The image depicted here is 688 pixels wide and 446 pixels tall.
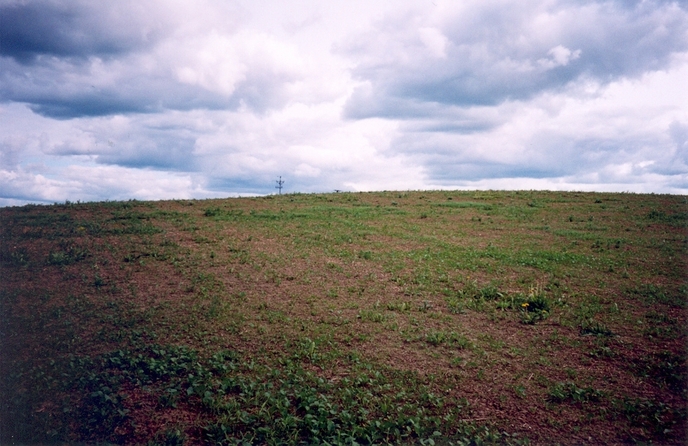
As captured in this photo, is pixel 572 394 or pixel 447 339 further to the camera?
pixel 447 339

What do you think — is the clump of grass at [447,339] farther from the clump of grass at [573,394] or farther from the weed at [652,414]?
the weed at [652,414]

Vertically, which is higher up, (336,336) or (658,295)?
(658,295)

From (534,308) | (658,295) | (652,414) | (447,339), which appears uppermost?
(658,295)

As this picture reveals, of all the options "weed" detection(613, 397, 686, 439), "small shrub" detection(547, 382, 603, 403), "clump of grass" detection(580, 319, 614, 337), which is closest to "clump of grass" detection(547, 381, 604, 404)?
"small shrub" detection(547, 382, 603, 403)

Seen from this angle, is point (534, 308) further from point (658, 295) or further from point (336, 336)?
point (336, 336)

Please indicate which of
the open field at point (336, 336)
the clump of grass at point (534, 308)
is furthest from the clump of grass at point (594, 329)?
the clump of grass at point (534, 308)

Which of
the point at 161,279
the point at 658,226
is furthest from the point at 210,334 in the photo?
the point at 658,226

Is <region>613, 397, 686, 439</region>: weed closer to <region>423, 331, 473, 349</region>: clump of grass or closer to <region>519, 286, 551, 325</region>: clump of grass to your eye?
<region>423, 331, 473, 349</region>: clump of grass

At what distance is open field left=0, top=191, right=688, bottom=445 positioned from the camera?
6004 millimetres

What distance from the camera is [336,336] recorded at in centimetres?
856

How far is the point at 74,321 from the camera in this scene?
893cm

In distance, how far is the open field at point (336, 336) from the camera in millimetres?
6004

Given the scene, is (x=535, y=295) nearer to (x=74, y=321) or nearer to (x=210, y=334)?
(x=210, y=334)

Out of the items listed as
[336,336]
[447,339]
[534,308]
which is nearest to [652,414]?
[447,339]
